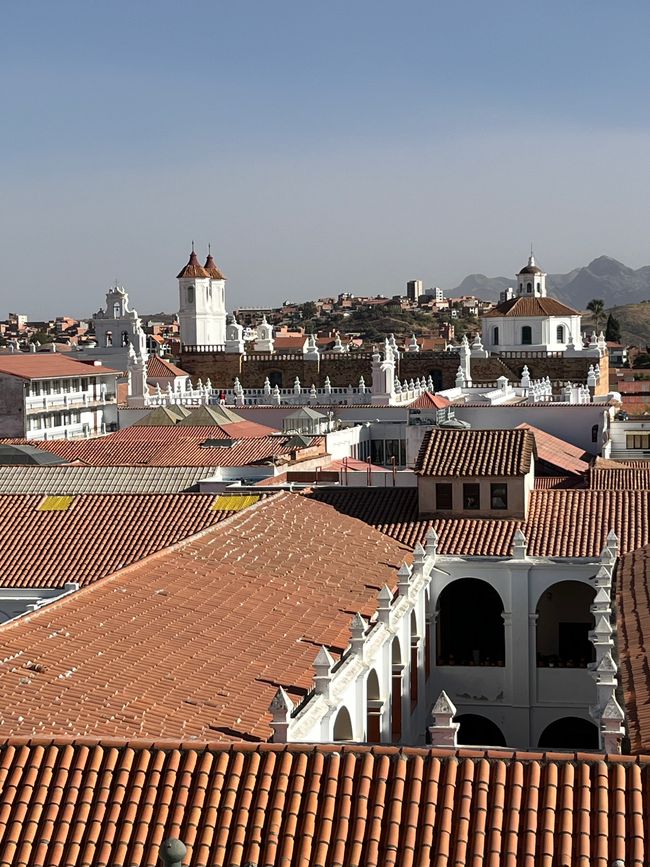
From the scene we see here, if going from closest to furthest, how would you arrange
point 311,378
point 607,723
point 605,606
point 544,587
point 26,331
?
point 607,723 → point 605,606 → point 544,587 → point 311,378 → point 26,331

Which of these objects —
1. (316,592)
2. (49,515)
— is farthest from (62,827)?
(49,515)

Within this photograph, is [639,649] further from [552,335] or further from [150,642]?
[552,335]

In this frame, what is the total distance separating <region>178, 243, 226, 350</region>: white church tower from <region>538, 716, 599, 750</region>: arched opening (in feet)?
168

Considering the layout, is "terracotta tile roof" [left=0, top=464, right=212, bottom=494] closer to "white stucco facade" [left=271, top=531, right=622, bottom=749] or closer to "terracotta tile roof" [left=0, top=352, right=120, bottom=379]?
"white stucco facade" [left=271, top=531, right=622, bottom=749]

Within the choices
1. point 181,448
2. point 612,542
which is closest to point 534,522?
point 612,542

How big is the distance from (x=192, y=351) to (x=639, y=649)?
58020 millimetres

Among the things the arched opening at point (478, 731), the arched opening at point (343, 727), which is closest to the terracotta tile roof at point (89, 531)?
the arched opening at point (478, 731)

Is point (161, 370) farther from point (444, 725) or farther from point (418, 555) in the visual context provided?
point (444, 725)

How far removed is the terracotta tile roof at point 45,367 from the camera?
55812 mm

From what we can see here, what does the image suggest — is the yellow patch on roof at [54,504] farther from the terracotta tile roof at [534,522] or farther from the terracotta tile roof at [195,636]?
the terracotta tile roof at [534,522]

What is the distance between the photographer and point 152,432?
4503 centimetres

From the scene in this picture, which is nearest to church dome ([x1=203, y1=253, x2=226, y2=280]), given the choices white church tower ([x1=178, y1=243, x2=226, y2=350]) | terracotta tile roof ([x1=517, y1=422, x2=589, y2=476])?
white church tower ([x1=178, y1=243, x2=226, y2=350])

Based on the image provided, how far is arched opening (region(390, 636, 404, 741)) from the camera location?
2028 centimetres

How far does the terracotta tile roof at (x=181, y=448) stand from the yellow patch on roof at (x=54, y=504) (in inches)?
377
